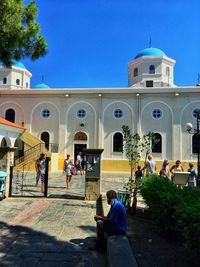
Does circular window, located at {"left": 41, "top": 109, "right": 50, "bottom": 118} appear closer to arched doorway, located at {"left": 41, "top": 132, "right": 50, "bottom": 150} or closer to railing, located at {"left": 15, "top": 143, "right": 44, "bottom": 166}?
arched doorway, located at {"left": 41, "top": 132, "right": 50, "bottom": 150}

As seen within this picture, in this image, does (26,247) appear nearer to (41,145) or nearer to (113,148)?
(41,145)

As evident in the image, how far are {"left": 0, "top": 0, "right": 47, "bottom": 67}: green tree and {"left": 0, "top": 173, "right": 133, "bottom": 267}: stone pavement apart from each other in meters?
4.34

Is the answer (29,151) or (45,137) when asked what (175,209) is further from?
(45,137)

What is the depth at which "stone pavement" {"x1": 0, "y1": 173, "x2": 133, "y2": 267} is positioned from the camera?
15.5ft

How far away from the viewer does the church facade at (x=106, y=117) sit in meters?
25.8

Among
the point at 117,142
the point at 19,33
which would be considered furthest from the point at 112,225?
the point at 117,142

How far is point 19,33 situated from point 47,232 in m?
5.18

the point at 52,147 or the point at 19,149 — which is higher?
the point at 52,147

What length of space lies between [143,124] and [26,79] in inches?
885

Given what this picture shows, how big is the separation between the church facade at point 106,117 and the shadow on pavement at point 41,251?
19570mm

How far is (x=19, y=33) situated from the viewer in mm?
7422

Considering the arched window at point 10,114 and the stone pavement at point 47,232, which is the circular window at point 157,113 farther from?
the stone pavement at point 47,232

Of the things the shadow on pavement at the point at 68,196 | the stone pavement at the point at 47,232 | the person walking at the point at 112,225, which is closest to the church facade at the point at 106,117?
the shadow on pavement at the point at 68,196

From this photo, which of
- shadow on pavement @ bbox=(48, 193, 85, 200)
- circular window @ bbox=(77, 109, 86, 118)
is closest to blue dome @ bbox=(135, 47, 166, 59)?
circular window @ bbox=(77, 109, 86, 118)
